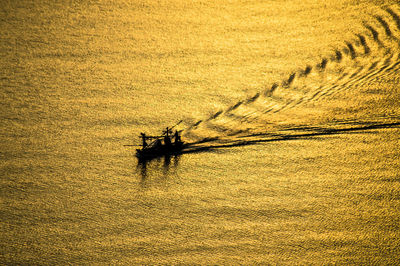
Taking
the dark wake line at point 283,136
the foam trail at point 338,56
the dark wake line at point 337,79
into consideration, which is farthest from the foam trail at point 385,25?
the dark wake line at point 283,136

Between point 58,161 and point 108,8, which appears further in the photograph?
point 108,8

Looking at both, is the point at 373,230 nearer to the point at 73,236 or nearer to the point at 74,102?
the point at 73,236

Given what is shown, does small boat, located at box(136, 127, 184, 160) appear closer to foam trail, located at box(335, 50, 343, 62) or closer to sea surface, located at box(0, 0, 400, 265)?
sea surface, located at box(0, 0, 400, 265)

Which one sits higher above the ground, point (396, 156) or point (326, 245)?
point (396, 156)

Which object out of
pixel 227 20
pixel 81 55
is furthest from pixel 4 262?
pixel 227 20

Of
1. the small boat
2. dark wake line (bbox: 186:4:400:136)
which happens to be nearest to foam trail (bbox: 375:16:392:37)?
dark wake line (bbox: 186:4:400:136)

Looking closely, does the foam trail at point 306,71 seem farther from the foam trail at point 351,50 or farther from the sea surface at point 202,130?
the foam trail at point 351,50
